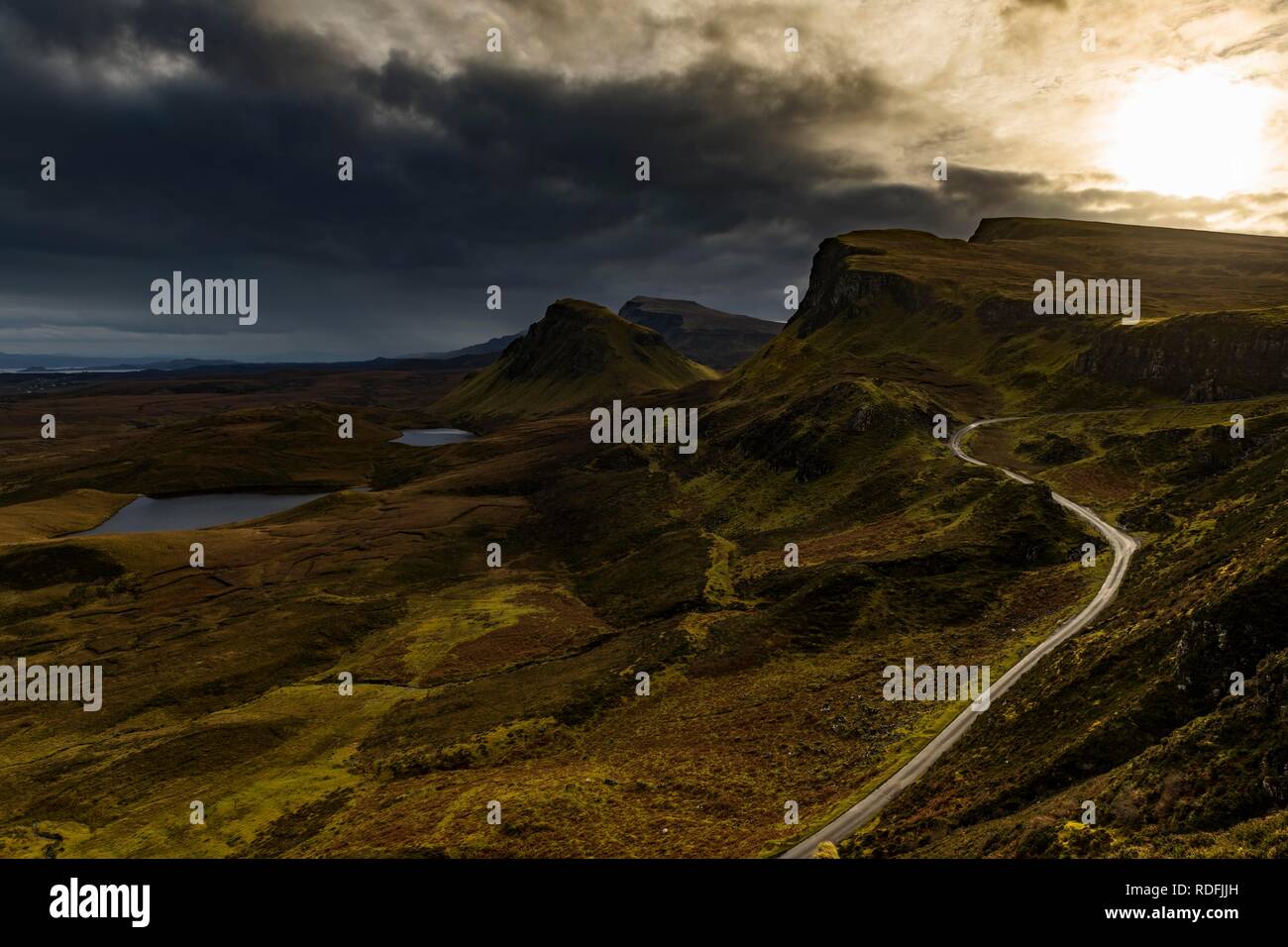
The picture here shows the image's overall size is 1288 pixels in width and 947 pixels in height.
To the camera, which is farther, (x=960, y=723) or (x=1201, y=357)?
(x=1201, y=357)

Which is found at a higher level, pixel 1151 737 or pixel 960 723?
pixel 1151 737

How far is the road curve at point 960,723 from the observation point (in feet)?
120

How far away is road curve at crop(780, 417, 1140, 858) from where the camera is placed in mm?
36656

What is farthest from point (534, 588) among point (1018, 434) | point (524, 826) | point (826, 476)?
point (1018, 434)

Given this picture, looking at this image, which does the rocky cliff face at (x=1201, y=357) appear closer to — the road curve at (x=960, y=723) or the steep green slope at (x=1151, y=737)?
the road curve at (x=960, y=723)

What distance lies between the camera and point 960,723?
45.8 meters

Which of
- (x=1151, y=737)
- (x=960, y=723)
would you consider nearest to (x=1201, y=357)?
(x=960, y=723)

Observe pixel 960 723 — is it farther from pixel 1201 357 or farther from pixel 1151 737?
pixel 1201 357

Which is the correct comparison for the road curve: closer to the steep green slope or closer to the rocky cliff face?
the steep green slope

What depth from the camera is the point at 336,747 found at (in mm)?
65188

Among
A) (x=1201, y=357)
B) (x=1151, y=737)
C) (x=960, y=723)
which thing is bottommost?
(x=960, y=723)

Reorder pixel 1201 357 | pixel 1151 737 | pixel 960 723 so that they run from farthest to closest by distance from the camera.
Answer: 1. pixel 1201 357
2. pixel 960 723
3. pixel 1151 737

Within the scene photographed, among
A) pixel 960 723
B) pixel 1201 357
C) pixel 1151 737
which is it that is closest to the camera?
pixel 1151 737

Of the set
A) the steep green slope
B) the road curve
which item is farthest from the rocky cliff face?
the steep green slope
